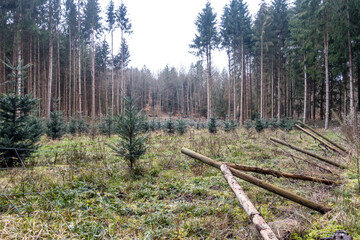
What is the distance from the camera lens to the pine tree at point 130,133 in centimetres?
514

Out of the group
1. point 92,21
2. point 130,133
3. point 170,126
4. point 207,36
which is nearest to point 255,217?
point 130,133

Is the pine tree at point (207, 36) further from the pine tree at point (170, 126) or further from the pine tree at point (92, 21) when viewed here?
the pine tree at point (92, 21)

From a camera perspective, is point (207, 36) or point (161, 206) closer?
point (161, 206)

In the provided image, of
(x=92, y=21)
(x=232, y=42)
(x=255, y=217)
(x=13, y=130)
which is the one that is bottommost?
(x=255, y=217)

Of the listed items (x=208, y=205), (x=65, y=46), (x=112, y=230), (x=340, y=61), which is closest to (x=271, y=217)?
(x=208, y=205)

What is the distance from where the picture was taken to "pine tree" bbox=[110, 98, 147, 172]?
5.14 m

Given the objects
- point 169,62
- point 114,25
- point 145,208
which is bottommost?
point 145,208

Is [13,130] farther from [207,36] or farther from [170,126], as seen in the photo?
[207,36]

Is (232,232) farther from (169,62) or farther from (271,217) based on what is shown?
(169,62)

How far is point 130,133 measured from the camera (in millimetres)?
5191

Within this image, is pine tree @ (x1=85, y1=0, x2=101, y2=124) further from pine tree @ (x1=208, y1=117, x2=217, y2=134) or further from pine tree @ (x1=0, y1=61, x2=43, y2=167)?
pine tree @ (x1=0, y1=61, x2=43, y2=167)

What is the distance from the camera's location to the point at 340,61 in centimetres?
1769

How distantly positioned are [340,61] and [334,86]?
31.5 ft

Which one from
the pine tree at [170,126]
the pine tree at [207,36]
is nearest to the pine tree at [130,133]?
the pine tree at [170,126]
